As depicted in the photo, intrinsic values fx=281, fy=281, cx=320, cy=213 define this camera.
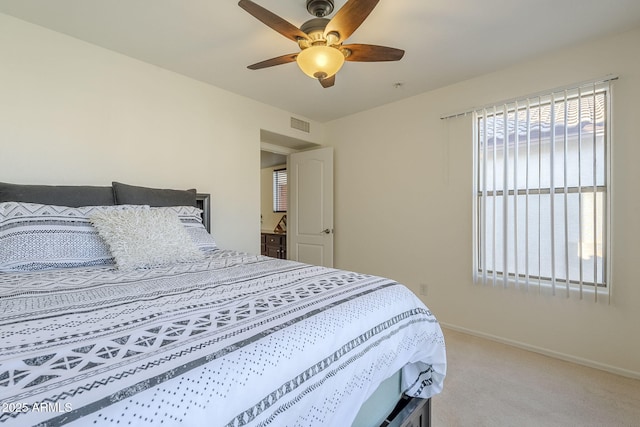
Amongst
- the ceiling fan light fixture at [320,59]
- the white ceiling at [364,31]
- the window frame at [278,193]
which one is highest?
the white ceiling at [364,31]

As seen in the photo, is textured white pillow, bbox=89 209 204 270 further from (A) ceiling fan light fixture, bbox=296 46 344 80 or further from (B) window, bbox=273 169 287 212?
(B) window, bbox=273 169 287 212

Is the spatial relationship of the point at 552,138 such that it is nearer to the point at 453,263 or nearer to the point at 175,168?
the point at 453,263

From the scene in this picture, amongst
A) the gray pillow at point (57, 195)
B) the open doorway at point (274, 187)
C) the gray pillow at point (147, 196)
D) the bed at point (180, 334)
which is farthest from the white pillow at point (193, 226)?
the open doorway at point (274, 187)

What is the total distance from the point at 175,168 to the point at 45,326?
6.76ft

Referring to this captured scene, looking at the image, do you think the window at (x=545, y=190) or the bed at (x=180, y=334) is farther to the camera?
the window at (x=545, y=190)

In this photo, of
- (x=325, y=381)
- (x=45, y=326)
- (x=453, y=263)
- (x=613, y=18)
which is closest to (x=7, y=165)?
(x=45, y=326)

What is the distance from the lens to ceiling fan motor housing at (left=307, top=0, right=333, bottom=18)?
1.63 metres

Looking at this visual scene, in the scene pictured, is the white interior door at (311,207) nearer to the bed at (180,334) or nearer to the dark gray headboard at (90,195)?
the dark gray headboard at (90,195)

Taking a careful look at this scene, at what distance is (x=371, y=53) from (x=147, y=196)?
5.89 ft

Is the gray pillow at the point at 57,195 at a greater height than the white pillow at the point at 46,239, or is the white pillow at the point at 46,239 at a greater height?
the gray pillow at the point at 57,195

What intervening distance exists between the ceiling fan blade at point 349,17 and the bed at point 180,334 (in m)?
1.29

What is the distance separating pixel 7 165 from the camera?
5.85ft

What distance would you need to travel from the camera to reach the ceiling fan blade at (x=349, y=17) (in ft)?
4.42

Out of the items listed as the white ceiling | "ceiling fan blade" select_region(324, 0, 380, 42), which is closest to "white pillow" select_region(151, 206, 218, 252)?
the white ceiling
